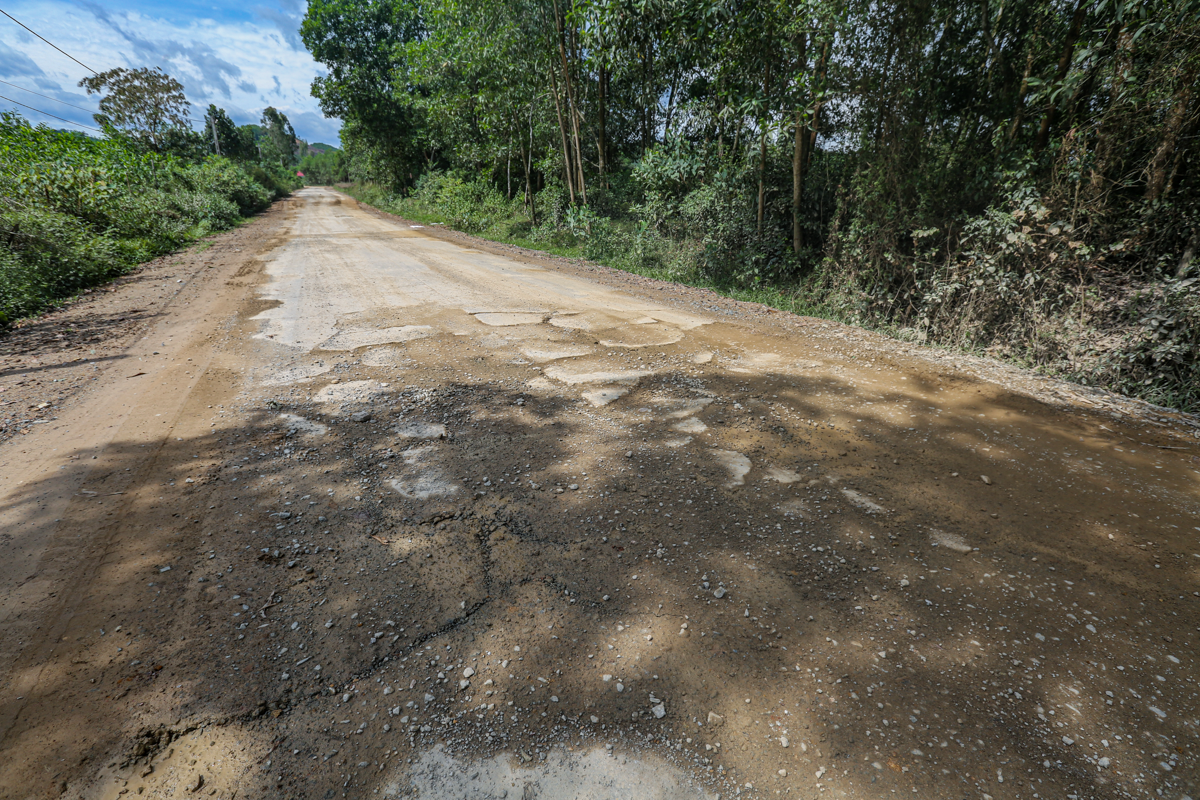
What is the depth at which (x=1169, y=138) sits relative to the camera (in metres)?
4.06

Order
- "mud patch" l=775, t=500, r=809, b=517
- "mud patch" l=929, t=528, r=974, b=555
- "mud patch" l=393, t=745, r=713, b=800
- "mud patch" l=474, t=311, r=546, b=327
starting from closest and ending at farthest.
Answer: "mud patch" l=393, t=745, r=713, b=800 → "mud patch" l=929, t=528, r=974, b=555 → "mud patch" l=775, t=500, r=809, b=517 → "mud patch" l=474, t=311, r=546, b=327

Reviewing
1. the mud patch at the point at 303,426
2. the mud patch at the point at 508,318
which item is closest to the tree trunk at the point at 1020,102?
the mud patch at the point at 508,318

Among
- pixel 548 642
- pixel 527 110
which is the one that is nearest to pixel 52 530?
pixel 548 642

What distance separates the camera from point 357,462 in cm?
287

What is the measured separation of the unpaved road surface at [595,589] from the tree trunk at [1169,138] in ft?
6.90

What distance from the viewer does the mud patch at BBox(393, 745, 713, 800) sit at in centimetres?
140

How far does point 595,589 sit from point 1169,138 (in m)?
5.58

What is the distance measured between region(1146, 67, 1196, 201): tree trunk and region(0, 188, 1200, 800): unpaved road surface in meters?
2.10

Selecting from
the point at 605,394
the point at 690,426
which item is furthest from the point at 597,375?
the point at 690,426

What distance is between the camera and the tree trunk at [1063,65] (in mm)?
4621

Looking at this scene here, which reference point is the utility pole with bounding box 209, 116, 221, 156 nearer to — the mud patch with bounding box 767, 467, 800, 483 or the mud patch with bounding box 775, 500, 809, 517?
the mud patch with bounding box 767, 467, 800, 483

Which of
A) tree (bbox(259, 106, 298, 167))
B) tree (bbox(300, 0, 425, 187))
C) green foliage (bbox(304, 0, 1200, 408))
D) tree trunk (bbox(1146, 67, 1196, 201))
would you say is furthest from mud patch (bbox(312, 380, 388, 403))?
tree (bbox(259, 106, 298, 167))

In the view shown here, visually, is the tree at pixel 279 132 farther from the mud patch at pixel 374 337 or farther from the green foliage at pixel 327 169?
the mud patch at pixel 374 337

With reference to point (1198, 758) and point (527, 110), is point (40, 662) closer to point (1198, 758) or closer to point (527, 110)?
point (1198, 758)
